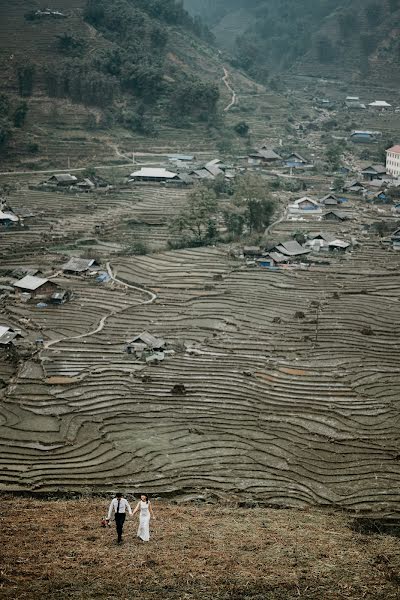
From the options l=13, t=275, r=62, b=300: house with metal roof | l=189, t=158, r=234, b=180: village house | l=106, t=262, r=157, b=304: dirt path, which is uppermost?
l=189, t=158, r=234, b=180: village house

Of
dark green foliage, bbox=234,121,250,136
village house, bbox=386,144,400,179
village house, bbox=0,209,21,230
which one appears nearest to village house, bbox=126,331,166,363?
village house, bbox=0,209,21,230

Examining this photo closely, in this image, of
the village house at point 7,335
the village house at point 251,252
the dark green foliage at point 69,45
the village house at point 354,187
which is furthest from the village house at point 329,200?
the dark green foliage at point 69,45

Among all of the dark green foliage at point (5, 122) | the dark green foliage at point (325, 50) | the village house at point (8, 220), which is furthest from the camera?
the dark green foliage at point (325, 50)

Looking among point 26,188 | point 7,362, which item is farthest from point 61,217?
point 7,362

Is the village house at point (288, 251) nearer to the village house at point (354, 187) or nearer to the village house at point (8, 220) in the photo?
the village house at point (8, 220)

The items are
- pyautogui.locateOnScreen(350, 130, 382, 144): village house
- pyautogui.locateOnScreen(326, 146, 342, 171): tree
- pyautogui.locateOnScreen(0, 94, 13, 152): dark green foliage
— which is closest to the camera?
Answer: pyautogui.locateOnScreen(0, 94, 13, 152): dark green foliage

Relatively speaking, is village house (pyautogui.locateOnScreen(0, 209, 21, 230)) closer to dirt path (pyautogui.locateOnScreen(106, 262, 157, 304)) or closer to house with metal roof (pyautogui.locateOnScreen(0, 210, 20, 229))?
house with metal roof (pyautogui.locateOnScreen(0, 210, 20, 229))

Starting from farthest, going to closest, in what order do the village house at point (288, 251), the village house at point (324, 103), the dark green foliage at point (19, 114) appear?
the village house at point (324, 103), the dark green foliage at point (19, 114), the village house at point (288, 251)
